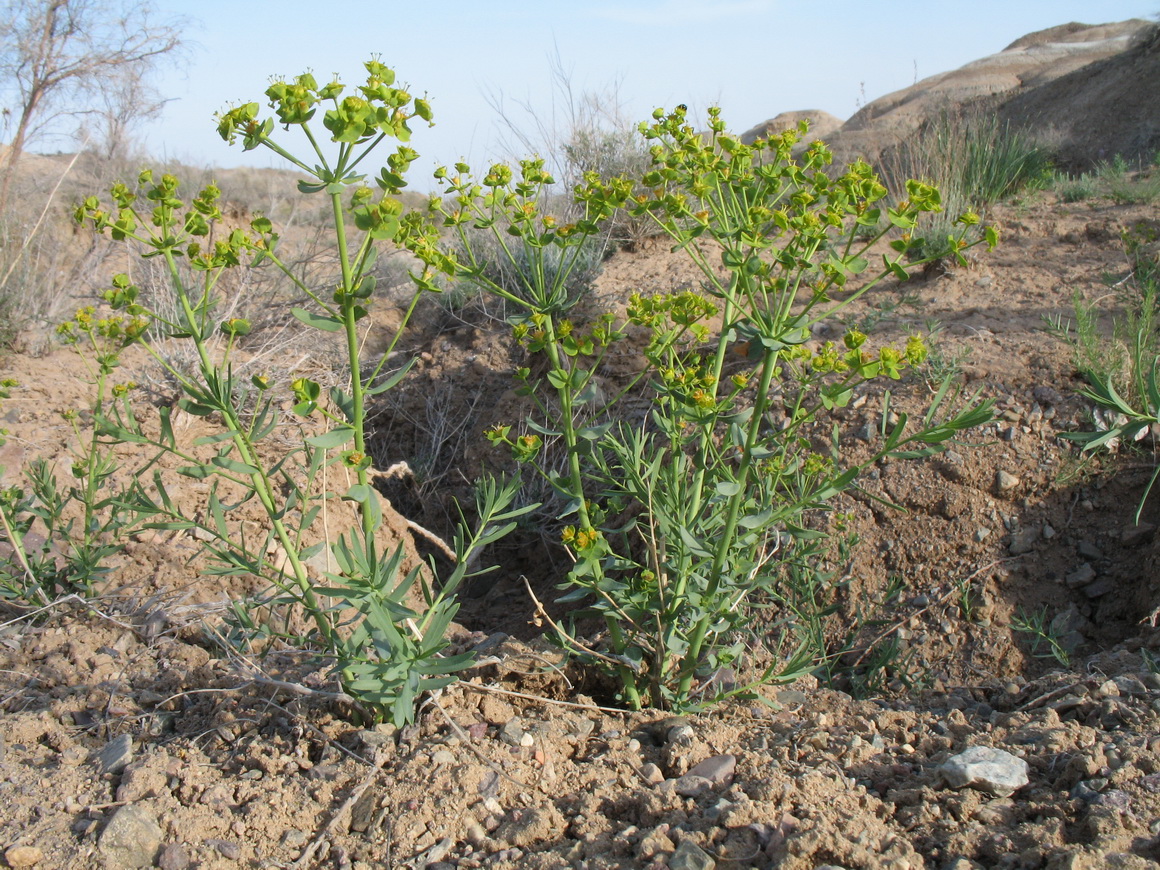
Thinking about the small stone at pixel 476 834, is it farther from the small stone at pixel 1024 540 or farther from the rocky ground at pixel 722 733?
the small stone at pixel 1024 540

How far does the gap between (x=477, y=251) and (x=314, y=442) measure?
16.7ft

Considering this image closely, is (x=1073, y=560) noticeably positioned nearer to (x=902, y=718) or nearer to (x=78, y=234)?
(x=902, y=718)

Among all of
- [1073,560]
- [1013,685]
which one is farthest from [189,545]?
[1073,560]

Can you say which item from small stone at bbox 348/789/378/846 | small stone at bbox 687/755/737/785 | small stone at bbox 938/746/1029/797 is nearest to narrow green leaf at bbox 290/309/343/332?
small stone at bbox 348/789/378/846

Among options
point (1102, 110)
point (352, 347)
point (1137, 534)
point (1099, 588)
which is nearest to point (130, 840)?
point (352, 347)

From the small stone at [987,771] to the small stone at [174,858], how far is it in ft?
5.34

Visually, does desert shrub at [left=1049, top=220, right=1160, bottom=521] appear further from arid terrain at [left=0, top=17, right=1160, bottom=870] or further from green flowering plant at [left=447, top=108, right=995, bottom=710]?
green flowering plant at [left=447, top=108, right=995, bottom=710]

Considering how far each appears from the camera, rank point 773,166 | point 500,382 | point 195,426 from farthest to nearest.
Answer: point 500,382 → point 195,426 → point 773,166

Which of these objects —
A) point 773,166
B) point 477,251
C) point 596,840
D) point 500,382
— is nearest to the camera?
point 596,840

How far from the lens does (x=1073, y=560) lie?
3156 mm

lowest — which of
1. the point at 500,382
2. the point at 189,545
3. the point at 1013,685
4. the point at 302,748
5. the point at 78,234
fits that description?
the point at 1013,685

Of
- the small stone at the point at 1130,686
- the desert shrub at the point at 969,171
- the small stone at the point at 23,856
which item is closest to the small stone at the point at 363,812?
the small stone at the point at 23,856

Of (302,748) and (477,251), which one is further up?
(477,251)

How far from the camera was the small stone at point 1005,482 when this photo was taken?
3.29 m
